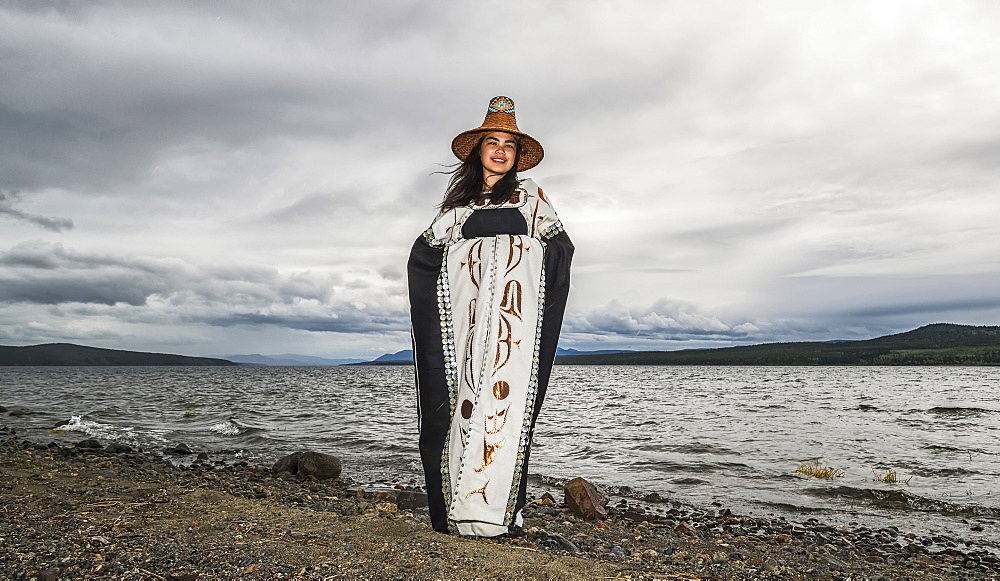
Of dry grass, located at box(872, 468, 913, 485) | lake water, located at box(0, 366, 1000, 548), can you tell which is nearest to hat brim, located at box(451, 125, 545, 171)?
lake water, located at box(0, 366, 1000, 548)

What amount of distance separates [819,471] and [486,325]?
9990 millimetres

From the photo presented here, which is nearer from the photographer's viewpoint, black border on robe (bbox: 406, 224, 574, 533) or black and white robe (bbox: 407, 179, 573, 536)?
black and white robe (bbox: 407, 179, 573, 536)

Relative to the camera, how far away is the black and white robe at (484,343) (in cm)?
480

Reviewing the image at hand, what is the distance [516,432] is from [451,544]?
917mm

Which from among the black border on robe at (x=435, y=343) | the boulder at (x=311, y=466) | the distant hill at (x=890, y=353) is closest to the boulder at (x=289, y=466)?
the boulder at (x=311, y=466)

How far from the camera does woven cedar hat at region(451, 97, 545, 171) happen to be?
17.6ft

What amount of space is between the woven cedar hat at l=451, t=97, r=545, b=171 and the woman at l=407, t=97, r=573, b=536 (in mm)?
12

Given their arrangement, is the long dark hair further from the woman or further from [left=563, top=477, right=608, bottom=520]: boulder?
[left=563, top=477, right=608, bottom=520]: boulder

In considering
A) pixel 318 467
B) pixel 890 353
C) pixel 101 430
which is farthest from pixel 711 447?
pixel 890 353

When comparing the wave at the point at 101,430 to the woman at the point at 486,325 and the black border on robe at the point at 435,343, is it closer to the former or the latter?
the black border on robe at the point at 435,343

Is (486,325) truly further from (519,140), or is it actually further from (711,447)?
(711,447)

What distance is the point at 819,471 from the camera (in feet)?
40.0

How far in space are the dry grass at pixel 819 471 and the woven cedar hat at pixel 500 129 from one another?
9626 millimetres

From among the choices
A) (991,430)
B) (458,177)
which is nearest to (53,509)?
(458,177)
